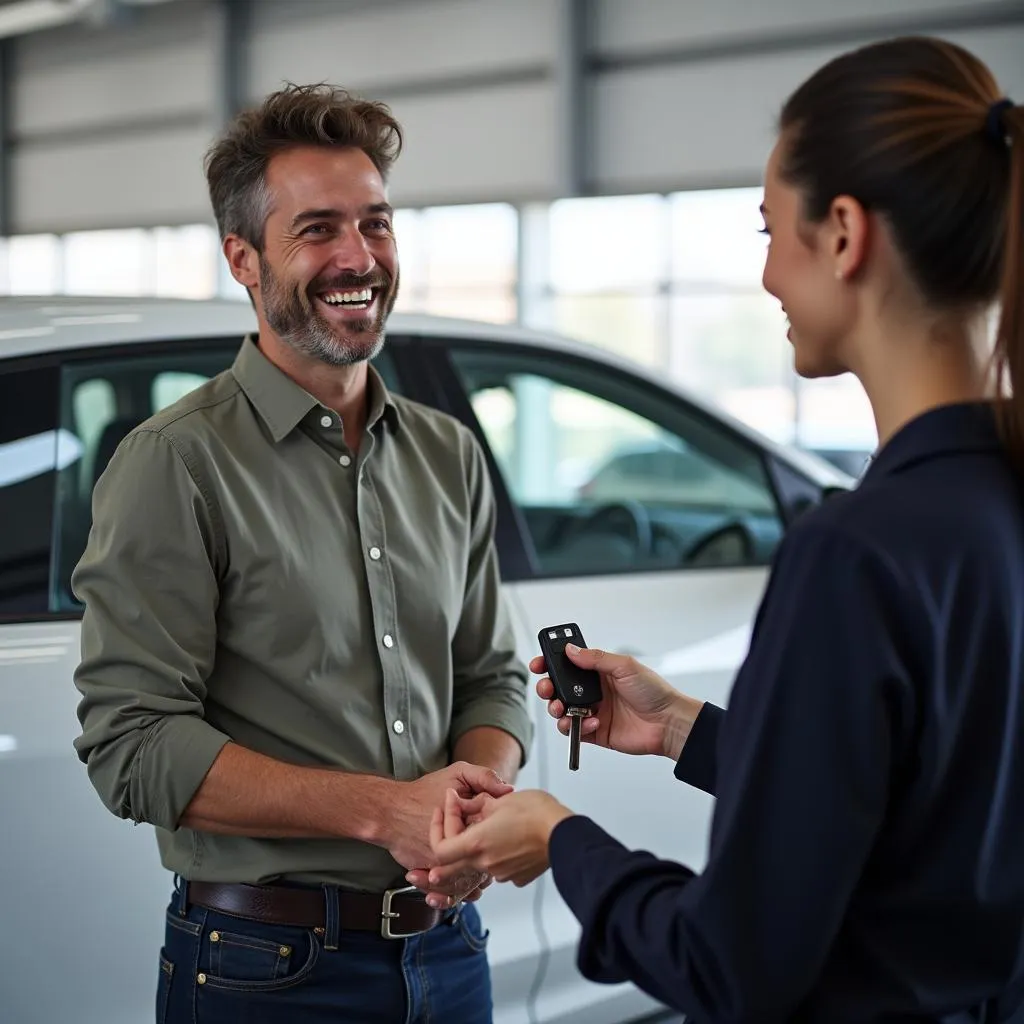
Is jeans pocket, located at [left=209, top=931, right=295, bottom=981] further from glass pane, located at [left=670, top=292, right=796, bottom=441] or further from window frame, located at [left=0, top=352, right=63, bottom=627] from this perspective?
glass pane, located at [left=670, top=292, right=796, bottom=441]

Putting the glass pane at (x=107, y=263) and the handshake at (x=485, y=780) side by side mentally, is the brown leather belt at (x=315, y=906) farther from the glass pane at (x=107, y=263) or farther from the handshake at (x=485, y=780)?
the glass pane at (x=107, y=263)

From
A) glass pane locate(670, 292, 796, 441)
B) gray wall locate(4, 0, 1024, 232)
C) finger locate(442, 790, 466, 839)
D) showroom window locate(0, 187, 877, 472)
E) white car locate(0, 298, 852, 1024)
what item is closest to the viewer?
finger locate(442, 790, 466, 839)

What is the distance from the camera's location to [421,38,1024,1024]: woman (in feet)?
3.45

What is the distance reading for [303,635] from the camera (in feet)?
5.78

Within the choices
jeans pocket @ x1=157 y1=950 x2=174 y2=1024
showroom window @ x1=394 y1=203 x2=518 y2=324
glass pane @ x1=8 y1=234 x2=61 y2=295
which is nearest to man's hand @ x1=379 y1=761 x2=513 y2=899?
jeans pocket @ x1=157 y1=950 x2=174 y2=1024

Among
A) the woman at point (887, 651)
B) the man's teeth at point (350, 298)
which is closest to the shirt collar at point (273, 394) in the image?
the man's teeth at point (350, 298)

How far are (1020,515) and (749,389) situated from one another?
11710 mm

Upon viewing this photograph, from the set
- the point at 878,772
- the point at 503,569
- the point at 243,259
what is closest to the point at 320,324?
the point at 243,259

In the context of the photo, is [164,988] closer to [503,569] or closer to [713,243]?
[503,569]

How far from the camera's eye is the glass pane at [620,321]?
470 inches

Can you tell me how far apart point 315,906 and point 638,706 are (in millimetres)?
473

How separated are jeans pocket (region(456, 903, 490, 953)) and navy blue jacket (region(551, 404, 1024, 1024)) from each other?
0.80m

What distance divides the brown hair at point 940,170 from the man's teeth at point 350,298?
0.88 metres

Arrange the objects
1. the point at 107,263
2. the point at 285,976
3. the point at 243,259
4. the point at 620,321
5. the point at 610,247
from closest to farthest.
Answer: the point at 285,976 < the point at 243,259 < the point at 610,247 < the point at 620,321 < the point at 107,263
